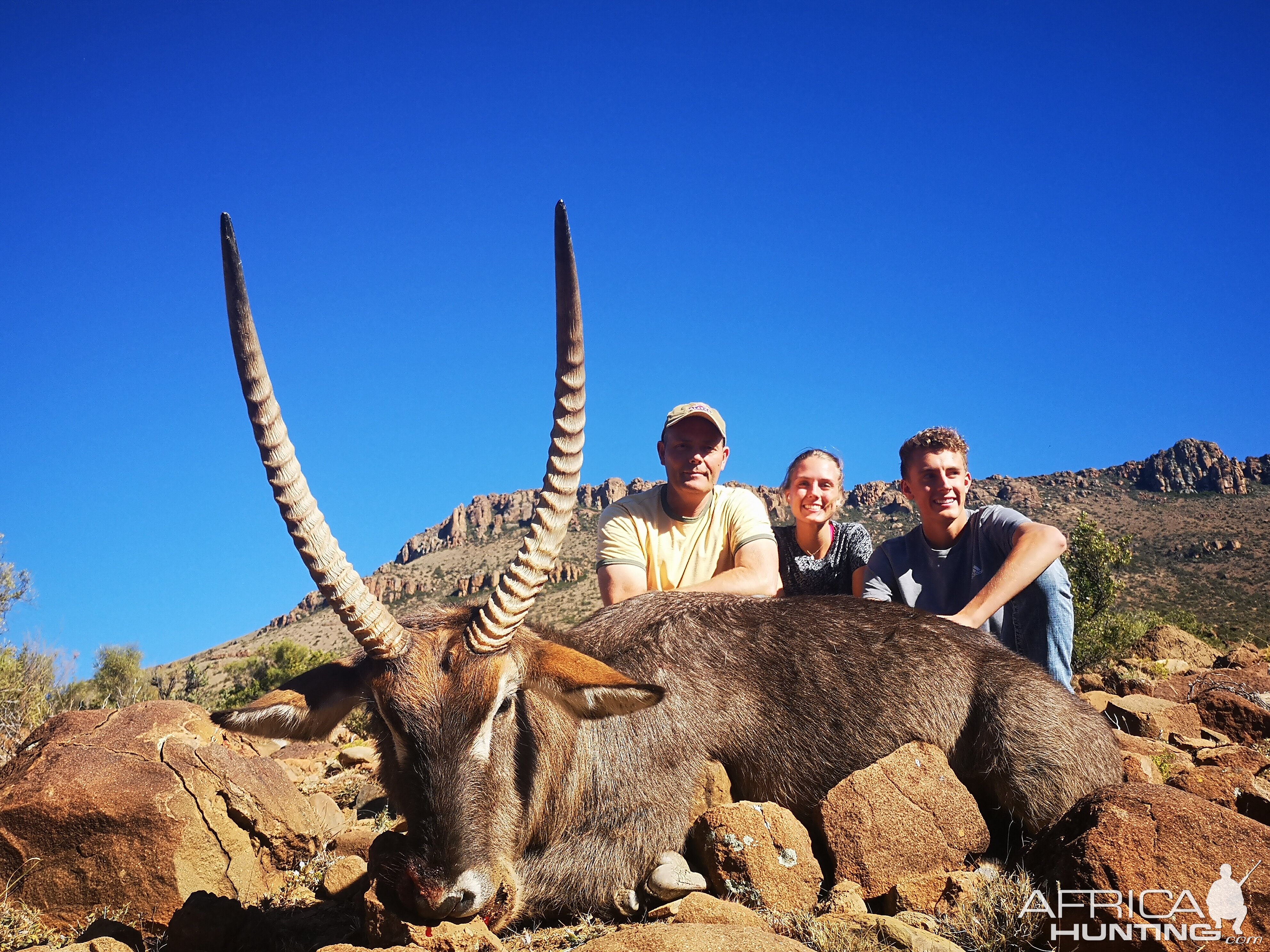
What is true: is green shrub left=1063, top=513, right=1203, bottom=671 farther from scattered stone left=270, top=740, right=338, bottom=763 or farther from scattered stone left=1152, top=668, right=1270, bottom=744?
scattered stone left=270, top=740, right=338, bottom=763

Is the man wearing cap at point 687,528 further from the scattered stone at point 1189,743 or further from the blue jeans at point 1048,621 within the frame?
the scattered stone at point 1189,743

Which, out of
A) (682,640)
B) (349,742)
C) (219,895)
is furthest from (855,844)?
(349,742)

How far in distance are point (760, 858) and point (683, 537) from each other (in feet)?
14.3

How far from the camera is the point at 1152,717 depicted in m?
8.03

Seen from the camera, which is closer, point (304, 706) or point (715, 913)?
point (715, 913)

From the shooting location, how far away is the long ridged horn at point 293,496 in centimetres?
428

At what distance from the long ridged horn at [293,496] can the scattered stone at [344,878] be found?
74.4 inches

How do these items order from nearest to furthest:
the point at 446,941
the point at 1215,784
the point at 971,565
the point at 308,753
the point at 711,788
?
the point at 446,941
the point at 1215,784
the point at 711,788
the point at 971,565
the point at 308,753

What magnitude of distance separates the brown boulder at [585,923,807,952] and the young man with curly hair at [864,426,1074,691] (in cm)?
398

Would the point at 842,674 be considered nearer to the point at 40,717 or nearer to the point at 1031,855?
the point at 1031,855

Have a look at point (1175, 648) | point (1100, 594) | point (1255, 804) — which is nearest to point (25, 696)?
point (1255, 804)

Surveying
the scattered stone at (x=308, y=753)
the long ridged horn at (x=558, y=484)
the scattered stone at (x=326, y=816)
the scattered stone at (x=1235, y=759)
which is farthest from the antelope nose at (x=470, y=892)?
the scattered stone at (x=1235, y=759)

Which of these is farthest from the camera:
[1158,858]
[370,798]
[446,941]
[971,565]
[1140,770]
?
[370,798]

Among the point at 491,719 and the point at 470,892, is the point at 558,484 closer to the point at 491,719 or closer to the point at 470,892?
the point at 491,719
